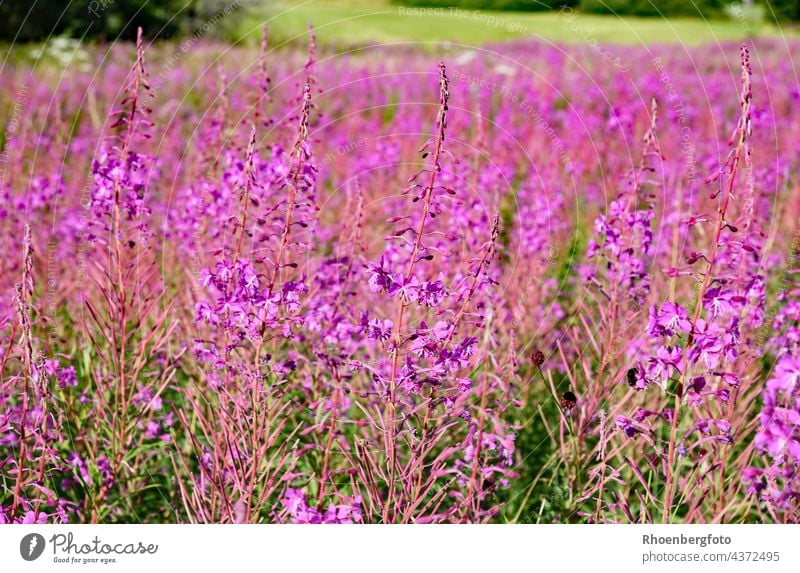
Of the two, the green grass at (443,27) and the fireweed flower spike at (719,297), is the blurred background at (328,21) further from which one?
the fireweed flower spike at (719,297)

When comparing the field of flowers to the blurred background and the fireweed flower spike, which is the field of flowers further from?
the blurred background

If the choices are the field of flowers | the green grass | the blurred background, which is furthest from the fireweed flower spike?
the green grass

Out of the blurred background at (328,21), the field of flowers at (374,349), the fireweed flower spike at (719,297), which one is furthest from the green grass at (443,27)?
the fireweed flower spike at (719,297)

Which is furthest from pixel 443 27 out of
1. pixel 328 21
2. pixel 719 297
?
pixel 719 297

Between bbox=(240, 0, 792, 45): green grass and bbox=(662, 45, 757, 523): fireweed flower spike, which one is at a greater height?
bbox=(240, 0, 792, 45): green grass

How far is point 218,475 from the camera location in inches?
107

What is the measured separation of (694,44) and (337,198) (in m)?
16.2

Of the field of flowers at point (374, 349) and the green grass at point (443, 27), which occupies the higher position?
the green grass at point (443, 27)

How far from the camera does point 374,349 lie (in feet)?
12.1

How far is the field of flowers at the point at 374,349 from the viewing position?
2.47 meters

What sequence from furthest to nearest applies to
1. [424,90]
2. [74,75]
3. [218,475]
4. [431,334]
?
1. [74,75]
2. [424,90]
3. [218,475]
4. [431,334]

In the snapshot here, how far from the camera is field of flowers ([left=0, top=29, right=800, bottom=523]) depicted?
2467 millimetres

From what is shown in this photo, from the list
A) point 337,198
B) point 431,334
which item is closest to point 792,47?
point 337,198
